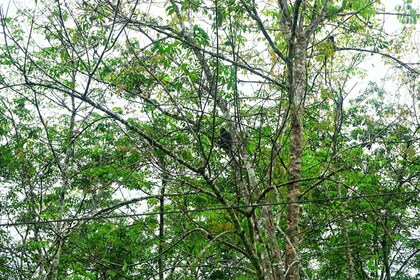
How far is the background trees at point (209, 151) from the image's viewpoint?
3.61 meters

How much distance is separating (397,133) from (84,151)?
19.9 feet

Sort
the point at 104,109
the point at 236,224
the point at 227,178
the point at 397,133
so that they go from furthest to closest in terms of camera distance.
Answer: the point at 227,178 → the point at 397,133 → the point at 236,224 → the point at 104,109

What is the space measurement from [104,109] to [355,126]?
8854mm

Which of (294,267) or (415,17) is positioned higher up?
(415,17)

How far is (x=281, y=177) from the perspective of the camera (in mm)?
4531

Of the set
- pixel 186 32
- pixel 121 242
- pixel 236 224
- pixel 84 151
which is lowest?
pixel 236 224

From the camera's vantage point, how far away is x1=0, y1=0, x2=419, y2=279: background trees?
3607 millimetres

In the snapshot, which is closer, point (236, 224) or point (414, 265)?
point (236, 224)

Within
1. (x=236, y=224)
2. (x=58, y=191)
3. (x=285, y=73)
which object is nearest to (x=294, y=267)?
(x=236, y=224)

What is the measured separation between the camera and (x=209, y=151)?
386 cm

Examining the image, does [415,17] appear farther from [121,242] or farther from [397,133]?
[121,242]

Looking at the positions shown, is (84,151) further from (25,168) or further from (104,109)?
(104,109)

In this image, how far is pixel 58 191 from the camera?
9.66 meters

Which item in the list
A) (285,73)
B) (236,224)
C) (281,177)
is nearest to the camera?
(236,224)
